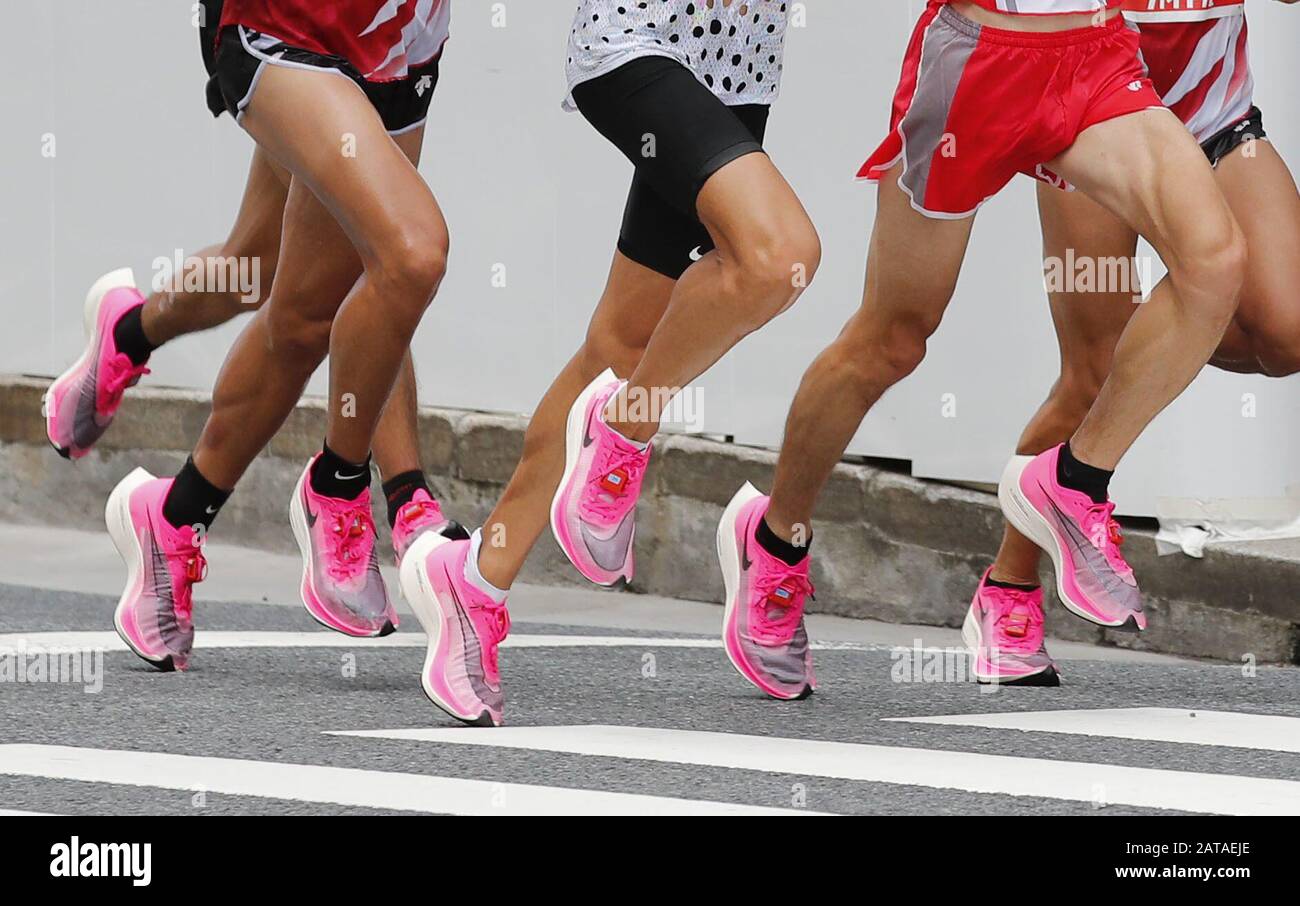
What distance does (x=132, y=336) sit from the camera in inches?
249

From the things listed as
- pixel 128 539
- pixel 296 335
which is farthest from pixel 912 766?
pixel 128 539

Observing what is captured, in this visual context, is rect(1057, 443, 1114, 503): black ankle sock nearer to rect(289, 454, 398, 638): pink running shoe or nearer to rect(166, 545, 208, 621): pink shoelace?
rect(289, 454, 398, 638): pink running shoe

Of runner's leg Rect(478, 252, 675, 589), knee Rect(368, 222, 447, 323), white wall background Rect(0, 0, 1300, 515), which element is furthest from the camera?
white wall background Rect(0, 0, 1300, 515)

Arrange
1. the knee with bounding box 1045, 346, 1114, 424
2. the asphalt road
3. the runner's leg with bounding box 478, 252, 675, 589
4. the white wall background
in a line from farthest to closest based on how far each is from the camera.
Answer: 1. the white wall background
2. the knee with bounding box 1045, 346, 1114, 424
3. the runner's leg with bounding box 478, 252, 675, 589
4. the asphalt road

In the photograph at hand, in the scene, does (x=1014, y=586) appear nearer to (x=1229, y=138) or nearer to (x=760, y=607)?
(x=760, y=607)

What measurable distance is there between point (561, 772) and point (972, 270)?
3536mm

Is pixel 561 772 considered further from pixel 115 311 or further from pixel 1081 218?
pixel 115 311

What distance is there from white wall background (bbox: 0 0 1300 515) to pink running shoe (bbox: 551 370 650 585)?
290 cm

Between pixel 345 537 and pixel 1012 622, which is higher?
pixel 345 537

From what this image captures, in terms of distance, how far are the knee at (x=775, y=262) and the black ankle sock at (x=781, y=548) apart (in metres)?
0.97

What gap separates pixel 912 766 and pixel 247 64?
1.95 m

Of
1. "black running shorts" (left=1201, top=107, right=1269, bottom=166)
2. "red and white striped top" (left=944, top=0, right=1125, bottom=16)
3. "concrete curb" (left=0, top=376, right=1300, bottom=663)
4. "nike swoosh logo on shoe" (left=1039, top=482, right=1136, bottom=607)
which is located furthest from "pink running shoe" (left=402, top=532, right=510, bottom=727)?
"concrete curb" (left=0, top=376, right=1300, bottom=663)

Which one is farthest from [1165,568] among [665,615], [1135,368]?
[1135,368]

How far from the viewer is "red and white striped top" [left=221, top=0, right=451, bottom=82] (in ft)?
15.9
